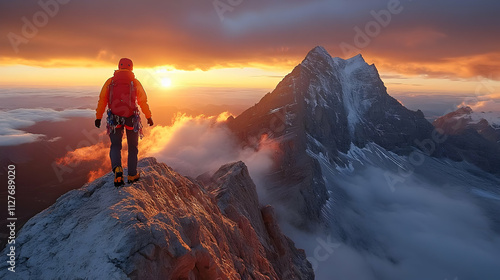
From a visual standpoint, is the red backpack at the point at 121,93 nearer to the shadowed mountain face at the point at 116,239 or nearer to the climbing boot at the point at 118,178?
the climbing boot at the point at 118,178

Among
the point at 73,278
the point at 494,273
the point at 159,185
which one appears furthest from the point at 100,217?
the point at 494,273

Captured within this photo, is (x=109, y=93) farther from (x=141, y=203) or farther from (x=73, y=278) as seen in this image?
(x=73, y=278)

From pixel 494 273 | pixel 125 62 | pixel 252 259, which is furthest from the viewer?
pixel 494 273

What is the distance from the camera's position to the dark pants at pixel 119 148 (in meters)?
13.0

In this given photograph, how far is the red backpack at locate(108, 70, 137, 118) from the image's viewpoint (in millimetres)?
12469

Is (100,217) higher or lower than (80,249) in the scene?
higher

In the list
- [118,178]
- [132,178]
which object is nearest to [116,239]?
[118,178]

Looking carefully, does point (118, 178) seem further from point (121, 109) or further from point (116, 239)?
point (116, 239)

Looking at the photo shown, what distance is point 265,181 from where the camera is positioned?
626 feet

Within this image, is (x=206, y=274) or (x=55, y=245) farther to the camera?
(x=206, y=274)

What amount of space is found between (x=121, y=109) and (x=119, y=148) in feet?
7.92

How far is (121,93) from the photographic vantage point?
12.6 metres

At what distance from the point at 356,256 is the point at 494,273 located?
11207cm

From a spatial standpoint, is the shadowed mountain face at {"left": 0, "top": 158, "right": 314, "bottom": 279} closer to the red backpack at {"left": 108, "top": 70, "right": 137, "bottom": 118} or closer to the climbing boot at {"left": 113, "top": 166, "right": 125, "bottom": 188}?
the climbing boot at {"left": 113, "top": 166, "right": 125, "bottom": 188}
